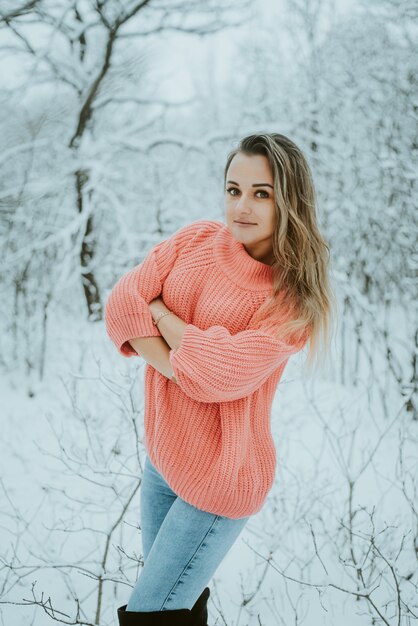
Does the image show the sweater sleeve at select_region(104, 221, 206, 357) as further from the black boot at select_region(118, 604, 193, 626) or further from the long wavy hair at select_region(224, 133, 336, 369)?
the black boot at select_region(118, 604, 193, 626)

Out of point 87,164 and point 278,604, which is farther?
point 87,164

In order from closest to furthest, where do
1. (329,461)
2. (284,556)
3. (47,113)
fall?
(284,556), (329,461), (47,113)

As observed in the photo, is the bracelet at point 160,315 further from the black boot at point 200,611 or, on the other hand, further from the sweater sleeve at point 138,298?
the black boot at point 200,611

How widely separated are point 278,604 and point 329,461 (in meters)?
1.20

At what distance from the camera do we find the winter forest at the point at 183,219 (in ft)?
8.64

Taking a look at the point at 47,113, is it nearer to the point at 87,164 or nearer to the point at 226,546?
the point at 87,164

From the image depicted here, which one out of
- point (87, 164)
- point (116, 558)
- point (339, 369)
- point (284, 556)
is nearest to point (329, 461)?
point (284, 556)

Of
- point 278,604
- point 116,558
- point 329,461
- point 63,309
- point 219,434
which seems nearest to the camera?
point 219,434

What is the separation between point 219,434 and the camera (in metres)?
1.19

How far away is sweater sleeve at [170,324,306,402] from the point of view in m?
1.05

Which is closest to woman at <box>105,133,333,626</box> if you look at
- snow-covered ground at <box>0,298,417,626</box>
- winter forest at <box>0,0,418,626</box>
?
snow-covered ground at <box>0,298,417,626</box>

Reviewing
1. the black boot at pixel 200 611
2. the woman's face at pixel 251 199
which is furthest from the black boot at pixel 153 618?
the woman's face at pixel 251 199

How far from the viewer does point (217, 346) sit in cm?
107

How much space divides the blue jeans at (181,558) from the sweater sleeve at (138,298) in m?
0.45
